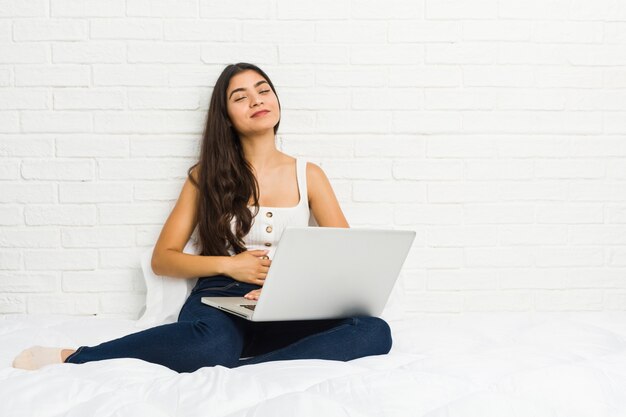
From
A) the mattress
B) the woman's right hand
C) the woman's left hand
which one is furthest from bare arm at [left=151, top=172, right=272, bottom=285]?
the mattress

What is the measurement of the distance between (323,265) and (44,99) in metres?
1.27

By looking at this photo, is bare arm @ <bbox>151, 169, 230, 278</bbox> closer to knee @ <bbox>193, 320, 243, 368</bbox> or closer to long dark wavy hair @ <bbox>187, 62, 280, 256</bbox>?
long dark wavy hair @ <bbox>187, 62, 280, 256</bbox>

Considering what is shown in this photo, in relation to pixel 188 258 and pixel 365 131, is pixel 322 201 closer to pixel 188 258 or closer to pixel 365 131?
pixel 365 131

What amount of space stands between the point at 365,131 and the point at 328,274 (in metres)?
0.88

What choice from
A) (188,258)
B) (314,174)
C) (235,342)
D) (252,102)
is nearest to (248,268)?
(188,258)

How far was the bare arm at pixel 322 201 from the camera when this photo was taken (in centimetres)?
226

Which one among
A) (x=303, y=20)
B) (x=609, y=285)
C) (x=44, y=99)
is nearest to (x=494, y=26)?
(x=303, y=20)

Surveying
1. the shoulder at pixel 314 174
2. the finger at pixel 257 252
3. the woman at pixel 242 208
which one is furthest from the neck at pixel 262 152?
the finger at pixel 257 252

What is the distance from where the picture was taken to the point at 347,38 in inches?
93.6

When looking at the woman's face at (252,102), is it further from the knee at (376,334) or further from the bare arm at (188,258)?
the knee at (376,334)

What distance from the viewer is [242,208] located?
2178 mm

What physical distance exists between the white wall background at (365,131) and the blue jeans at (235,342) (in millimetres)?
645

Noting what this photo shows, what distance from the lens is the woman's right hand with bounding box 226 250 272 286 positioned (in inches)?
79.1

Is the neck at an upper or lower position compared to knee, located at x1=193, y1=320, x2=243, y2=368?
upper
